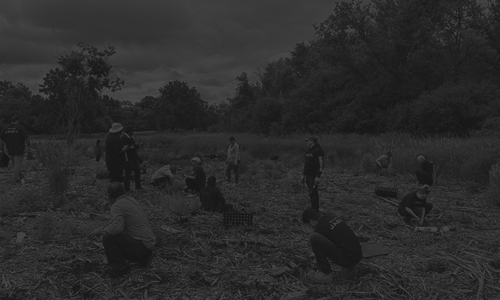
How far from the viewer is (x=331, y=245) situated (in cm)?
379

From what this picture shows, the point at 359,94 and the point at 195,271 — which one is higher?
the point at 359,94

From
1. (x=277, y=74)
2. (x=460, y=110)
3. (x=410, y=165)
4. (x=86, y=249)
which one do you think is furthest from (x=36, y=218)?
(x=277, y=74)

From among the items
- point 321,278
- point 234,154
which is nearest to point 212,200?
point 321,278

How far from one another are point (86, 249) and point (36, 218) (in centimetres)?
175

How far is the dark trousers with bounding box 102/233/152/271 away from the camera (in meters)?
3.76

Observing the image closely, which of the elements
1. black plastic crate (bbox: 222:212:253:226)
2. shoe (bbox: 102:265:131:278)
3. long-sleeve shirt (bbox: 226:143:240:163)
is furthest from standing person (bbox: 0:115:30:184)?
shoe (bbox: 102:265:131:278)

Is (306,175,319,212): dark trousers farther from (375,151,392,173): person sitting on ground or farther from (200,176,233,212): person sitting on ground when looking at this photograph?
(375,151,392,173): person sitting on ground

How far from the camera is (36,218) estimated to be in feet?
18.6

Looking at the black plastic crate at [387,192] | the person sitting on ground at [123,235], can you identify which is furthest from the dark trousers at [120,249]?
the black plastic crate at [387,192]

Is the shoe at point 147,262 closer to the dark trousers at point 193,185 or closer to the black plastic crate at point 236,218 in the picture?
the black plastic crate at point 236,218

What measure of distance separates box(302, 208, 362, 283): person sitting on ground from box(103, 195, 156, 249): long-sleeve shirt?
180 centimetres

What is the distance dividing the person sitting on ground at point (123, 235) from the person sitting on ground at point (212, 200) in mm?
2599

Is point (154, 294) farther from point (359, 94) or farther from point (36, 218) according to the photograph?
point (359, 94)

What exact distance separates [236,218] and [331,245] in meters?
2.18
